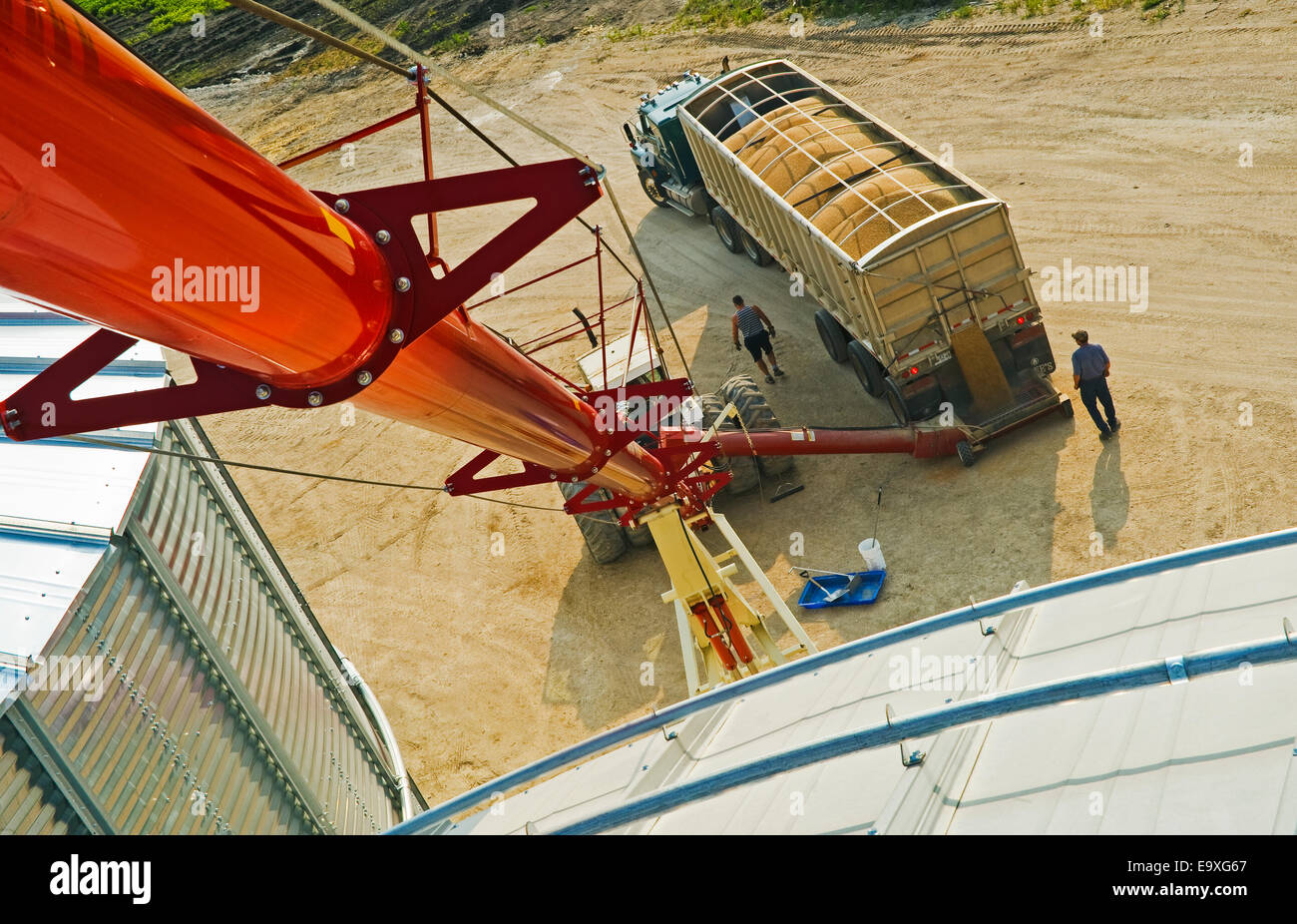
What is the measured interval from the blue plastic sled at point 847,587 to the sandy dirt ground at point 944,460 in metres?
0.15

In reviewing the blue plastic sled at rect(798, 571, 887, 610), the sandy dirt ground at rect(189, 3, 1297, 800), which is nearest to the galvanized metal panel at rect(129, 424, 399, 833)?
the sandy dirt ground at rect(189, 3, 1297, 800)

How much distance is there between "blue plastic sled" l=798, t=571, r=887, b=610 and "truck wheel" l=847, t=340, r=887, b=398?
113 inches

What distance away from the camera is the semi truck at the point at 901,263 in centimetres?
1248

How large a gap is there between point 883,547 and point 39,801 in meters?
9.20

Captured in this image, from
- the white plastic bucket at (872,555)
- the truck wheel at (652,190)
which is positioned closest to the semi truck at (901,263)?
the white plastic bucket at (872,555)

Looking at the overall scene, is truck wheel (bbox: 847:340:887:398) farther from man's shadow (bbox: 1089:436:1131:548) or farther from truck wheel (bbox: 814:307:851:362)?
man's shadow (bbox: 1089:436:1131:548)

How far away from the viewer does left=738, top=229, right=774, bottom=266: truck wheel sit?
18406 millimetres

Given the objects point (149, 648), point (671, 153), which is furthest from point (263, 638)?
point (671, 153)

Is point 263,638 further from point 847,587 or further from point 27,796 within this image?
point 847,587

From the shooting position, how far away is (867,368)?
47.0 feet

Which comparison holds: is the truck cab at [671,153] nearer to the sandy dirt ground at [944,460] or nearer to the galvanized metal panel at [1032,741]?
the sandy dirt ground at [944,460]

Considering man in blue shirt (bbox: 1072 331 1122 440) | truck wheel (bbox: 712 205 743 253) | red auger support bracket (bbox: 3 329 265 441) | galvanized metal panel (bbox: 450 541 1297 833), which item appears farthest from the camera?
truck wheel (bbox: 712 205 743 253)
